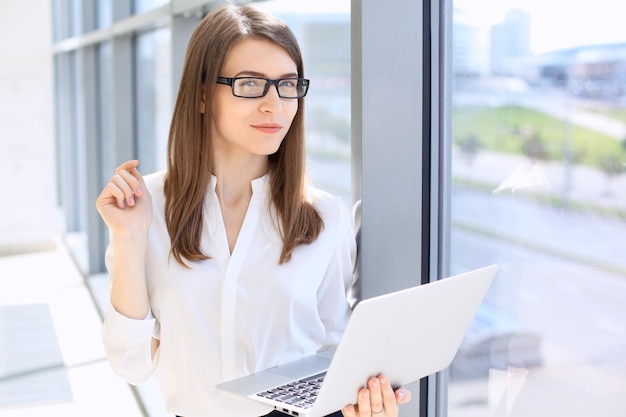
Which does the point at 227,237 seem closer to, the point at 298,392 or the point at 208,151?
the point at 208,151

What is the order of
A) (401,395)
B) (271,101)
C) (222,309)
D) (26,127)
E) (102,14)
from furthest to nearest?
(26,127)
(102,14)
(222,309)
(271,101)
(401,395)

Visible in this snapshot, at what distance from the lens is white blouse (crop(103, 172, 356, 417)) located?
5.32 feet

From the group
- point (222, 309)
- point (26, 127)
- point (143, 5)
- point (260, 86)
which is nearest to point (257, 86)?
point (260, 86)

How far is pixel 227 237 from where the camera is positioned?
167 cm

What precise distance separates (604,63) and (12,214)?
7100 millimetres

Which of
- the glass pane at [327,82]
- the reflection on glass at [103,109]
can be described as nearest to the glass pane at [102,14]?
the reflection on glass at [103,109]

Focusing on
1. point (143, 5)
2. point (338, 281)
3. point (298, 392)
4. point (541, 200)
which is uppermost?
point (143, 5)

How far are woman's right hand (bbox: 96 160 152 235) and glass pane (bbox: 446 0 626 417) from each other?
0.64 m

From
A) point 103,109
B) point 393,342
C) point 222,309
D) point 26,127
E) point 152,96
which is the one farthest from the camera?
point 26,127

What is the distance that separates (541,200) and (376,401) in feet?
1.44

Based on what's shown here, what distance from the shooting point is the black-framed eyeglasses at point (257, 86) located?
59.7 inches

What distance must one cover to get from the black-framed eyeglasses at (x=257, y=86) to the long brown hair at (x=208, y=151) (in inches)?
2.2

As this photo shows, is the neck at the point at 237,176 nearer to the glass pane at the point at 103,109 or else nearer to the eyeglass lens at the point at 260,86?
the eyeglass lens at the point at 260,86

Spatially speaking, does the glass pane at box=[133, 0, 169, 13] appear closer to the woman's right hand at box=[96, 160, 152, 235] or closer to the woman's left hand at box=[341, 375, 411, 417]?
the woman's right hand at box=[96, 160, 152, 235]
